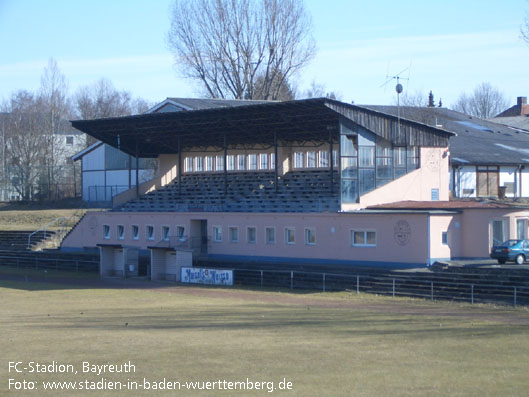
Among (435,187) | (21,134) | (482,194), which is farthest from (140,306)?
(21,134)

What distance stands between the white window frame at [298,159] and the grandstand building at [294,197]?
8 cm

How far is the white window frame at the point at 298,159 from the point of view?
5203cm

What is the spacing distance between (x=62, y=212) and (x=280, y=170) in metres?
27.1

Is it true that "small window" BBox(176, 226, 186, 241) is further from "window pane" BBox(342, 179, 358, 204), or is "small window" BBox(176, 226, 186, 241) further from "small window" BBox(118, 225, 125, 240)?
"window pane" BBox(342, 179, 358, 204)

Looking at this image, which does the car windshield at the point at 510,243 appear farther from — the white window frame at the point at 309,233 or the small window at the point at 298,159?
the small window at the point at 298,159

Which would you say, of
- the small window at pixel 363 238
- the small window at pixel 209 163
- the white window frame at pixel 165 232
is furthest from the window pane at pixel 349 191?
the small window at pixel 209 163

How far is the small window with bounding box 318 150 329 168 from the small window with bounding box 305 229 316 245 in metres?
9.23

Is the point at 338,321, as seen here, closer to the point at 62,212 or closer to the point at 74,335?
the point at 74,335

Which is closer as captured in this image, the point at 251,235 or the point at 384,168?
the point at 384,168

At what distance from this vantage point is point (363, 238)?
131ft

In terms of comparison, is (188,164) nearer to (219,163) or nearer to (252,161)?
(219,163)

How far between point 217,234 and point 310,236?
25.6 feet

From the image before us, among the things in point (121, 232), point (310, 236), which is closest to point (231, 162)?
point (121, 232)

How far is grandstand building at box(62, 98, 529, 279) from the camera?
1505 inches
